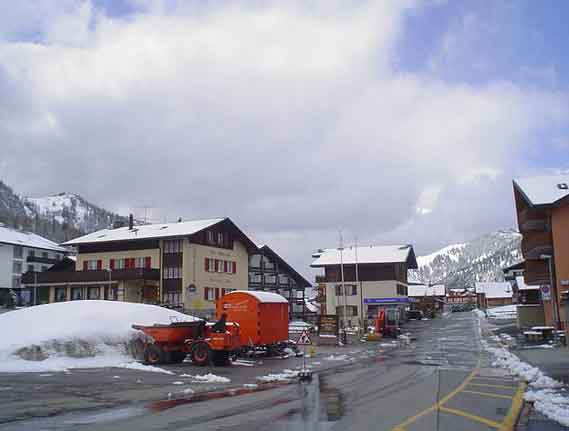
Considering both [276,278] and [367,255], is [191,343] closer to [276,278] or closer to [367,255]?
[276,278]

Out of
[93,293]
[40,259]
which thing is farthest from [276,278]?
[40,259]

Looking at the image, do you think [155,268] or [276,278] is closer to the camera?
[155,268]

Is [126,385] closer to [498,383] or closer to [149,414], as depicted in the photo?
[149,414]

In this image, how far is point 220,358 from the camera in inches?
1001

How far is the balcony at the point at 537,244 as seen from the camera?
41188 millimetres

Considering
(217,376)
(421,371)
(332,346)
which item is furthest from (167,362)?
(332,346)

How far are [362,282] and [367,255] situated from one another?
4638 mm

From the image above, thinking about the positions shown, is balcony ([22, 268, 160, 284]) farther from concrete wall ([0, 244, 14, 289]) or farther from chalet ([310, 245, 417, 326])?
chalet ([310, 245, 417, 326])

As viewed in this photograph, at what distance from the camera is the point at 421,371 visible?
21.6 m

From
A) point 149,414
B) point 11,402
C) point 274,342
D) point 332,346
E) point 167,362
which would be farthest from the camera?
point 332,346

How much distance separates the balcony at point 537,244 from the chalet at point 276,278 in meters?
35.7

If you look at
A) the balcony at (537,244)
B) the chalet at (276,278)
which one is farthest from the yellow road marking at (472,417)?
the chalet at (276,278)

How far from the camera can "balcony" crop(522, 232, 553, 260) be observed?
1622 inches

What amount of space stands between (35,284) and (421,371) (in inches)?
2094
